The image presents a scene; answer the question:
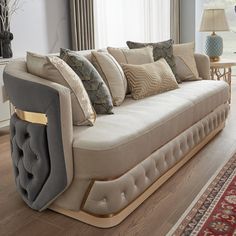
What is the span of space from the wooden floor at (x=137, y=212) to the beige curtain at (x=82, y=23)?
2428 mm

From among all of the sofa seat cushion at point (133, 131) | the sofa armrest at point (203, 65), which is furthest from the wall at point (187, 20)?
the sofa seat cushion at point (133, 131)

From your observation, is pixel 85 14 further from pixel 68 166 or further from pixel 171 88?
pixel 68 166

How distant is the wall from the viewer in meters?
6.37

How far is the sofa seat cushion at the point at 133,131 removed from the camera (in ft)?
5.91

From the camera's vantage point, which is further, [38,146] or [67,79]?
[67,79]

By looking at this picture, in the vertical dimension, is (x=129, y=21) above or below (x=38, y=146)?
above

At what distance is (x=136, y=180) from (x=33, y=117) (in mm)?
661

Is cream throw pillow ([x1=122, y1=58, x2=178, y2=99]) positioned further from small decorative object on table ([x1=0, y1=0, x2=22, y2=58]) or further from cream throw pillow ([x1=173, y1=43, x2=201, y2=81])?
small decorative object on table ([x1=0, y1=0, x2=22, y2=58])

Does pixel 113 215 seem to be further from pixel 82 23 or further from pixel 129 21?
pixel 129 21

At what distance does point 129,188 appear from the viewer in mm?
1909

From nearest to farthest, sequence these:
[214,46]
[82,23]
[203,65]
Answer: [203,65] < [214,46] < [82,23]

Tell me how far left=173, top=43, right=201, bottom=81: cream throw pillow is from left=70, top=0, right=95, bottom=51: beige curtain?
1.64m

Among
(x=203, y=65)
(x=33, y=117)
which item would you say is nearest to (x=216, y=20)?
(x=203, y=65)

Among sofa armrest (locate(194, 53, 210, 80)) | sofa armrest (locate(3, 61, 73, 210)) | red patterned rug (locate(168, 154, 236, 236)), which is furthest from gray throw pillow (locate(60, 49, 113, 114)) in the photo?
sofa armrest (locate(194, 53, 210, 80))
